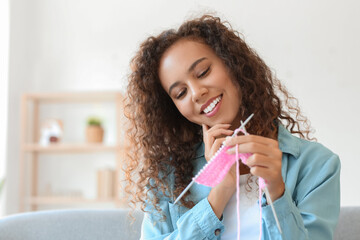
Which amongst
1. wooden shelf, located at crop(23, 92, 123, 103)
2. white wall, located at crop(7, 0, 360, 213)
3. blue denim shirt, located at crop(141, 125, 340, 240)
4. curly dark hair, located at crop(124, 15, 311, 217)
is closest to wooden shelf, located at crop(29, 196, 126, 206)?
white wall, located at crop(7, 0, 360, 213)

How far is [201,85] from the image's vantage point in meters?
1.36

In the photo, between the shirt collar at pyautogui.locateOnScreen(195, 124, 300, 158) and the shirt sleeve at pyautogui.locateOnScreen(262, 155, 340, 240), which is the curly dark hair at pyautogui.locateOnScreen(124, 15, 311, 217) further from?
the shirt sleeve at pyautogui.locateOnScreen(262, 155, 340, 240)

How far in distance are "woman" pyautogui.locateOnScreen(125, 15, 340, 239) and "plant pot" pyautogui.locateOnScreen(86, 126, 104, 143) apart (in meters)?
2.32

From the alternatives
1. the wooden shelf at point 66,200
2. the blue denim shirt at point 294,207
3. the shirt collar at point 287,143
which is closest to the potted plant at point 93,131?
the wooden shelf at point 66,200

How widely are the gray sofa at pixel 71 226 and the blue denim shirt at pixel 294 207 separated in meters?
0.21

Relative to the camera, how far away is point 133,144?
1.63 metres

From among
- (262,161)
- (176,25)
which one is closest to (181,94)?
(262,161)

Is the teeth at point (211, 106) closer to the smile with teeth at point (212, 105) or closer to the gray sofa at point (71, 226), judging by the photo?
the smile with teeth at point (212, 105)

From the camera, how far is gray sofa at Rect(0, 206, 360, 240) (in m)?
1.62

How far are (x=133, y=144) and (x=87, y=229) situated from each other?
34 cm

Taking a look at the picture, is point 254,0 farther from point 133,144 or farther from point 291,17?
point 133,144

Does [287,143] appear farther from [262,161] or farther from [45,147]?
[45,147]

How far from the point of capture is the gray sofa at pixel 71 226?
1.62m

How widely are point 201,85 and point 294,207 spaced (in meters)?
0.44
